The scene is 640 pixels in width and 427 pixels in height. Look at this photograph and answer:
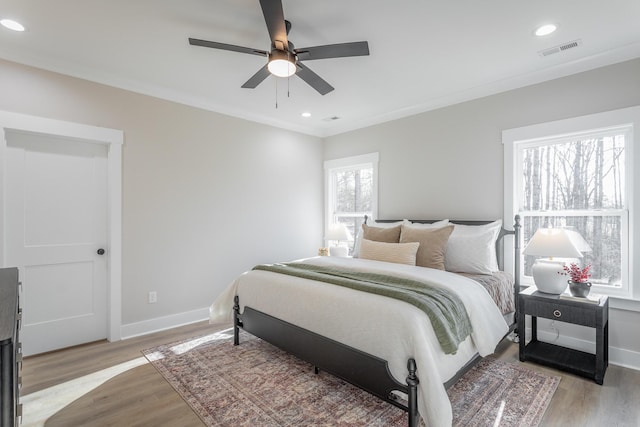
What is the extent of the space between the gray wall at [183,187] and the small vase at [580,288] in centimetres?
338

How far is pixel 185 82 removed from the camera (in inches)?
134

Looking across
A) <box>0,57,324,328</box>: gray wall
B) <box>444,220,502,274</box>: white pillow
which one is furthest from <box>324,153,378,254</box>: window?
<box>444,220,502,274</box>: white pillow

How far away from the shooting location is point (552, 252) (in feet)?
8.70

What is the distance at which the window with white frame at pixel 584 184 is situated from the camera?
280 cm

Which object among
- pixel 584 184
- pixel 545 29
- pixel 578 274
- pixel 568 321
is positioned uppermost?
pixel 545 29

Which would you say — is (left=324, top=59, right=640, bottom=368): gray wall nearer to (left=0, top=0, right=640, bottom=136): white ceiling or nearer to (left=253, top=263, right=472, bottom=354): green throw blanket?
(left=0, top=0, right=640, bottom=136): white ceiling

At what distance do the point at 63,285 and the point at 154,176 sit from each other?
1.36 m

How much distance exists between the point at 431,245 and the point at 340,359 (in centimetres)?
154

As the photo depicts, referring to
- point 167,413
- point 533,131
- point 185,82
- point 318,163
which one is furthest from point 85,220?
point 533,131

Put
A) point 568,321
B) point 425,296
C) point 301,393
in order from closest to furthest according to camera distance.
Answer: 1. point 425,296
2. point 301,393
3. point 568,321

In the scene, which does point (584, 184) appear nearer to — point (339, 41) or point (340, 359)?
point (339, 41)

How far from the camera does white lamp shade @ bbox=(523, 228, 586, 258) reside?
2.60 meters

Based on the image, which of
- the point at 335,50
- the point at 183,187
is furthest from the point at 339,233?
the point at 335,50

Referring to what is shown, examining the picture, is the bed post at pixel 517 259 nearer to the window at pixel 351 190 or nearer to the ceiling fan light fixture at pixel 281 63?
the window at pixel 351 190
